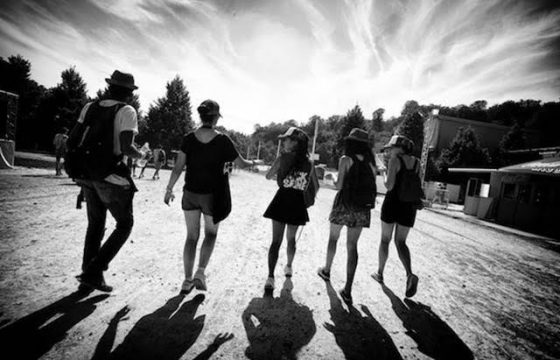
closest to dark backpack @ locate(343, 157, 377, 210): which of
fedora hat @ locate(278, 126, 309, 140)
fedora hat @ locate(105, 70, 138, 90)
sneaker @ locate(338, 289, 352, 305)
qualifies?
fedora hat @ locate(278, 126, 309, 140)

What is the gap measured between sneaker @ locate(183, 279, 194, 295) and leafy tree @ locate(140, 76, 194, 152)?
124 ft

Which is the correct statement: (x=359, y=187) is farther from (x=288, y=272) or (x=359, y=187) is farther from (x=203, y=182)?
(x=203, y=182)

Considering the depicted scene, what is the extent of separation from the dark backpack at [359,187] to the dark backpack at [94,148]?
2808 millimetres

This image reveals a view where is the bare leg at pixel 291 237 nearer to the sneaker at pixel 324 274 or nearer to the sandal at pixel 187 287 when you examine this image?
the sneaker at pixel 324 274

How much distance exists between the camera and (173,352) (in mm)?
2139

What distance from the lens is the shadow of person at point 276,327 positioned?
231cm

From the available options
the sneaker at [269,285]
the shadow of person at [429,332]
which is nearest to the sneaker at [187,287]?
the sneaker at [269,285]

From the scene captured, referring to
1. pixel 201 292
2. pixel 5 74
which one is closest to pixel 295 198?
pixel 201 292

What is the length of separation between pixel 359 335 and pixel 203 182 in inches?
93.9

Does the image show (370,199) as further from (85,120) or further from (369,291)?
(85,120)

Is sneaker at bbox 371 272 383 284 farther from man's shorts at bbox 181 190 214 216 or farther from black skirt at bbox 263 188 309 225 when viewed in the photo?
man's shorts at bbox 181 190 214 216

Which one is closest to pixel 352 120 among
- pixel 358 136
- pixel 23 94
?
pixel 358 136

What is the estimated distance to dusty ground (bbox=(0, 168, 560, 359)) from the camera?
2.26 m

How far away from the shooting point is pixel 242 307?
296cm
